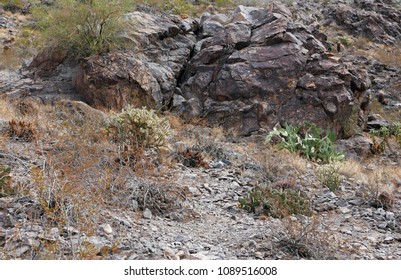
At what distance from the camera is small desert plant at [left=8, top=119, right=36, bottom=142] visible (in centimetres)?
673

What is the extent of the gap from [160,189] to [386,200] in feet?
10.2

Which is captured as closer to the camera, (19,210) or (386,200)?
(19,210)

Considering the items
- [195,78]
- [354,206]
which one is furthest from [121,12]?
[354,206]

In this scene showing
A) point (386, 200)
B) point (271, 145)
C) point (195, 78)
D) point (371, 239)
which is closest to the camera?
point (371, 239)

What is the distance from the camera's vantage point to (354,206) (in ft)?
18.8

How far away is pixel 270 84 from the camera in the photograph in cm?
1043

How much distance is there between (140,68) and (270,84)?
3.28 metres

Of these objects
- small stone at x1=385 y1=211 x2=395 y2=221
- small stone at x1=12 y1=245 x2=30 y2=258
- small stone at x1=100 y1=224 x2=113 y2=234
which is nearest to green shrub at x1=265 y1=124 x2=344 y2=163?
small stone at x1=385 y1=211 x2=395 y2=221

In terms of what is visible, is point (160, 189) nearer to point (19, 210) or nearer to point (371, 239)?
point (19, 210)

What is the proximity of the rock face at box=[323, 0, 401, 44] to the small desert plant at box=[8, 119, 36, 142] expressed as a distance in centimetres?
1803

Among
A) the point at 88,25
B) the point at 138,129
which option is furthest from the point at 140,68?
the point at 138,129

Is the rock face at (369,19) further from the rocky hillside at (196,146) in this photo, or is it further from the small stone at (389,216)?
the small stone at (389,216)

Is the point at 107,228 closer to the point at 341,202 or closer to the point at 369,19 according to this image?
the point at 341,202

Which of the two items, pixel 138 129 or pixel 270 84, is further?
pixel 270 84
